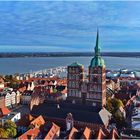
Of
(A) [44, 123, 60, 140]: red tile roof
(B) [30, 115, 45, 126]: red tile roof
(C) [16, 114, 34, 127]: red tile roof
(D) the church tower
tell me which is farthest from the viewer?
(D) the church tower

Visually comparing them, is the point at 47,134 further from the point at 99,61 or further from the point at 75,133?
the point at 99,61

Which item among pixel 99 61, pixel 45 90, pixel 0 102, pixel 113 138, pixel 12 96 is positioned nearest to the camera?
pixel 113 138

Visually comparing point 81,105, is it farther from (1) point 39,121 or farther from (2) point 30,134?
(2) point 30,134

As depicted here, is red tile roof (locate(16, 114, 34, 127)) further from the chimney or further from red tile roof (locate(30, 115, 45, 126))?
the chimney

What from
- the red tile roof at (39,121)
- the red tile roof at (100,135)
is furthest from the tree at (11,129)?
the red tile roof at (100,135)

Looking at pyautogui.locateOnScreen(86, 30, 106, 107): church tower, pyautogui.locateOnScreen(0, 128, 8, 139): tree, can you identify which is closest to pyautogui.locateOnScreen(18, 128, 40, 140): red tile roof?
pyautogui.locateOnScreen(0, 128, 8, 139): tree

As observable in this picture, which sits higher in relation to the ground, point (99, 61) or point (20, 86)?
point (99, 61)

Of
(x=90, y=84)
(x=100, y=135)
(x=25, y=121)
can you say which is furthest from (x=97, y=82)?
(x=100, y=135)

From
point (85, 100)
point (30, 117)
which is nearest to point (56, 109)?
point (30, 117)
